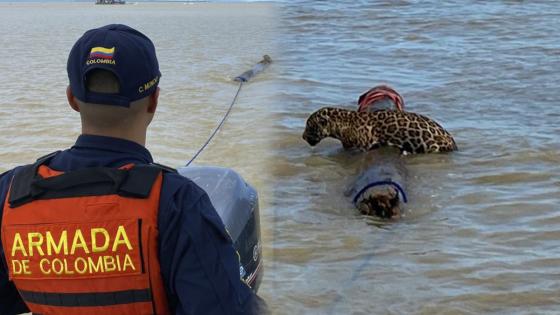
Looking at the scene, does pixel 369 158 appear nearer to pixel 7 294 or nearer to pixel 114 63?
pixel 7 294

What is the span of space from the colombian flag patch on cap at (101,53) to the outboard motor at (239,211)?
1.10 metres

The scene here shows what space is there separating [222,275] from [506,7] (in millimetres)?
19458

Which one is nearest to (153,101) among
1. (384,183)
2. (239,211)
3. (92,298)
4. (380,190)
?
(92,298)

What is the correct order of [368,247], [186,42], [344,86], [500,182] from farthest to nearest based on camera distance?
[186,42], [344,86], [500,182], [368,247]

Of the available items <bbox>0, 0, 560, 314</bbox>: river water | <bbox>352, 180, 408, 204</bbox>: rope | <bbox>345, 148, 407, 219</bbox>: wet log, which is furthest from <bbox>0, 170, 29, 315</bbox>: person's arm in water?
<bbox>352, 180, 408, 204</bbox>: rope

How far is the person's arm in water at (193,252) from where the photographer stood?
188cm

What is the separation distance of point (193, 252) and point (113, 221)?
0.65ft

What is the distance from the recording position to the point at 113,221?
6.14 ft

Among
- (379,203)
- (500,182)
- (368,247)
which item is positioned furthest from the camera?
(500,182)

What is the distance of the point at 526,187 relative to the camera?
6.23 meters

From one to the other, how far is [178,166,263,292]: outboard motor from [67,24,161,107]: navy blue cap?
3.34 feet

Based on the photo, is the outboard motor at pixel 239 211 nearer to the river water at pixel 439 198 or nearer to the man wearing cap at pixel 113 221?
the man wearing cap at pixel 113 221

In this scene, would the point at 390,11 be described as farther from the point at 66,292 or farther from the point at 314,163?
the point at 66,292

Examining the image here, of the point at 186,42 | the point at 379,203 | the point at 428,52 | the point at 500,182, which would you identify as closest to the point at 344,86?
the point at 428,52
